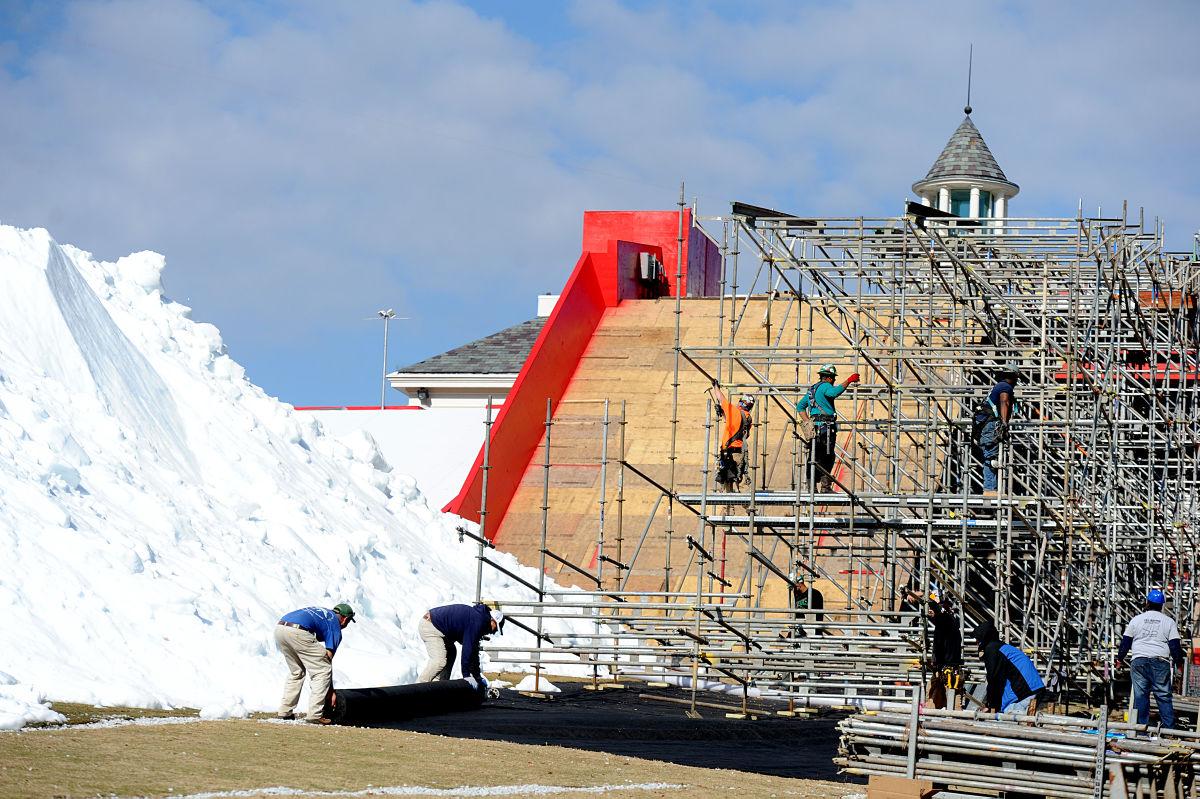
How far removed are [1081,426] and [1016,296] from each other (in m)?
3.73

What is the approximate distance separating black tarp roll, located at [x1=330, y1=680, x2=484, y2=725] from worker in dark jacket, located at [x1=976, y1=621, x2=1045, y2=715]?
16.8ft

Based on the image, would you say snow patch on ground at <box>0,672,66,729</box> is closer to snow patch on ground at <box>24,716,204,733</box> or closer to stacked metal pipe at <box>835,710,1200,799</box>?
snow patch on ground at <box>24,716,204,733</box>

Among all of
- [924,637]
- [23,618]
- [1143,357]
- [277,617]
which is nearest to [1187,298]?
[1143,357]

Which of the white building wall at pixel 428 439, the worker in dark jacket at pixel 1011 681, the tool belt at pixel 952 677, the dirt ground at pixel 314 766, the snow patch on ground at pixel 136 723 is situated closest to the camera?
the dirt ground at pixel 314 766

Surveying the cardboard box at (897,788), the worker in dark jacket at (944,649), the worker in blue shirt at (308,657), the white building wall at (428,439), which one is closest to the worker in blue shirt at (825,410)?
the worker in dark jacket at (944,649)

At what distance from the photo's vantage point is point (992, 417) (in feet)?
67.2

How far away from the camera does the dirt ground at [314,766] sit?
443 inches

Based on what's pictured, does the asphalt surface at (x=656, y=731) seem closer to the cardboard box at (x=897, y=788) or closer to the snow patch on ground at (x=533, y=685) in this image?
the snow patch on ground at (x=533, y=685)

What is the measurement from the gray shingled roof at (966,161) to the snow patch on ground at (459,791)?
96.7ft

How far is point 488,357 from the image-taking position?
132 feet

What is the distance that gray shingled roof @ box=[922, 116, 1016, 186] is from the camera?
133ft

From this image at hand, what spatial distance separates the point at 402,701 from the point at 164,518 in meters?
4.50

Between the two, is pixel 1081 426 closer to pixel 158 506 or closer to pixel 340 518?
pixel 340 518

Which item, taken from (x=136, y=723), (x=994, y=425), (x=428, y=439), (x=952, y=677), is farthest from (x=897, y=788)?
(x=428, y=439)
